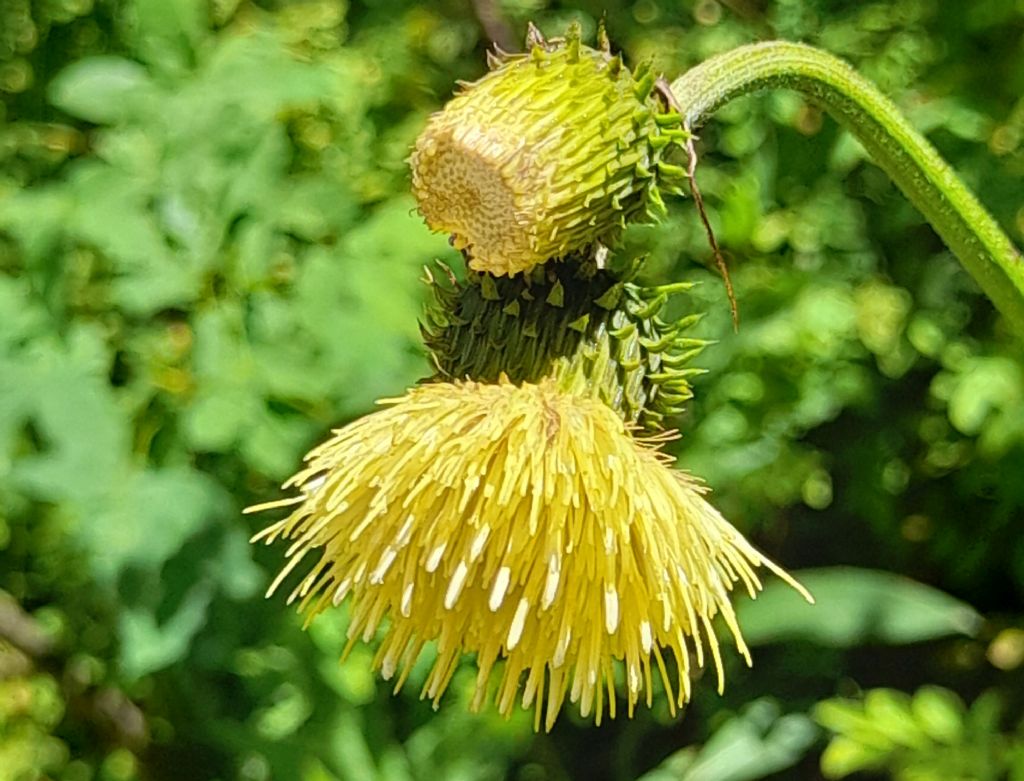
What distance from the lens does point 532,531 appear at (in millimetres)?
1339

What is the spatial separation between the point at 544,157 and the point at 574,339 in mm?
204

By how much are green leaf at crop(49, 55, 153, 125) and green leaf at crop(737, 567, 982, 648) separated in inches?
57.9

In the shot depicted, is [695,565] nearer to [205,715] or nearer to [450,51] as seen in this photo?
[205,715]

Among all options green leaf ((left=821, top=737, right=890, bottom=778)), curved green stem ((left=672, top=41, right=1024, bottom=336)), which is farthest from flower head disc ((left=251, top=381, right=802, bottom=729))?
green leaf ((left=821, top=737, right=890, bottom=778))

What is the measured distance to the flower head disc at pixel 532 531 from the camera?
136 cm

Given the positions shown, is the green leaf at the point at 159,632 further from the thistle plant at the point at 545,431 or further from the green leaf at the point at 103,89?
the green leaf at the point at 103,89

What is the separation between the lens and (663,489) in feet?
4.63

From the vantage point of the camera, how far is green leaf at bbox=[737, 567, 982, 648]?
2430mm

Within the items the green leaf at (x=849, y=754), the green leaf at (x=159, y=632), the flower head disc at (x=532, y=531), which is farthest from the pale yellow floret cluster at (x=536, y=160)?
the green leaf at (x=849, y=754)

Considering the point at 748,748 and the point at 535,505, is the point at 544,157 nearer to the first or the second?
the point at 535,505

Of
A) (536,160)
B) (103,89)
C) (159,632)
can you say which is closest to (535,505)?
(536,160)

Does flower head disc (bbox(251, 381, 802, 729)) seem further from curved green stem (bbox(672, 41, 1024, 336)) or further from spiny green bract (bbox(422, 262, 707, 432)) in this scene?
curved green stem (bbox(672, 41, 1024, 336))

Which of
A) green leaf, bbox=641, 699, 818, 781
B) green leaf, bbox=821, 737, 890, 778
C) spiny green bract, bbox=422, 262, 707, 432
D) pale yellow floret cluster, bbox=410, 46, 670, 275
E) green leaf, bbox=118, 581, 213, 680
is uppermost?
pale yellow floret cluster, bbox=410, 46, 670, 275

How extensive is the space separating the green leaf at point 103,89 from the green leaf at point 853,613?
1.47 metres
